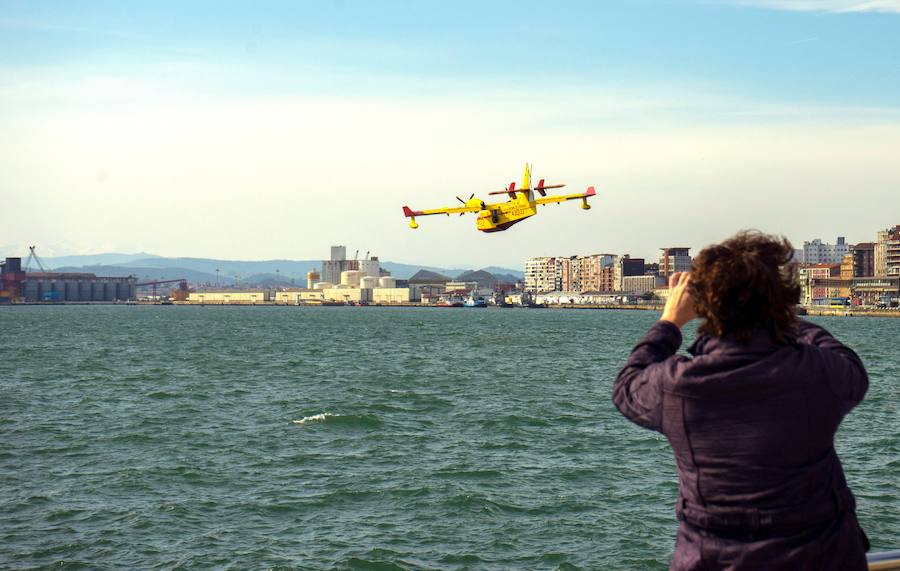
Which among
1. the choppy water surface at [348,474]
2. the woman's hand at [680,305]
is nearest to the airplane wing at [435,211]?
the choppy water surface at [348,474]

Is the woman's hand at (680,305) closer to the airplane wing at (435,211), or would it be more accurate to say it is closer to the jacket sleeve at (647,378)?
the jacket sleeve at (647,378)

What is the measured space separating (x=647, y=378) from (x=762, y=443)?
1.25ft

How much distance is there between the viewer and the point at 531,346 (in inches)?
2628

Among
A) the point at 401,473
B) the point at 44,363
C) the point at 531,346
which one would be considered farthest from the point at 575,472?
the point at 531,346

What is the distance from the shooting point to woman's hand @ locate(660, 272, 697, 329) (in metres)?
3.11

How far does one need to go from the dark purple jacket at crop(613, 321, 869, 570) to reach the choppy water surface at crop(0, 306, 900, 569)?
10591 millimetres

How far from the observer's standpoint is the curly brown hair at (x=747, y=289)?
2926mm

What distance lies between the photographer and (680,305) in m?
3.15

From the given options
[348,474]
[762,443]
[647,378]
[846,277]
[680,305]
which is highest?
[846,277]

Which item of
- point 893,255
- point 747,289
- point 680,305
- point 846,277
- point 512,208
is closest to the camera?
point 747,289

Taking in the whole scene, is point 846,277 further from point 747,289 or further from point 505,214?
point 747,289

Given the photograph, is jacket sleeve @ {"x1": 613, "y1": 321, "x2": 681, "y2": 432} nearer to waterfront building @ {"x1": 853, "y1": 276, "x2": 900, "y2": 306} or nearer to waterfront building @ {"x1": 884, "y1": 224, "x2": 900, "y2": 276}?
waterfront building @ {"x1": 853, "y1": 276, "x2": 900, "y2": 306}

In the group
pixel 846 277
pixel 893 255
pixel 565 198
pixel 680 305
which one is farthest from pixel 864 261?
pixel 680 305

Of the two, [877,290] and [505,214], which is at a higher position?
[505,214]
